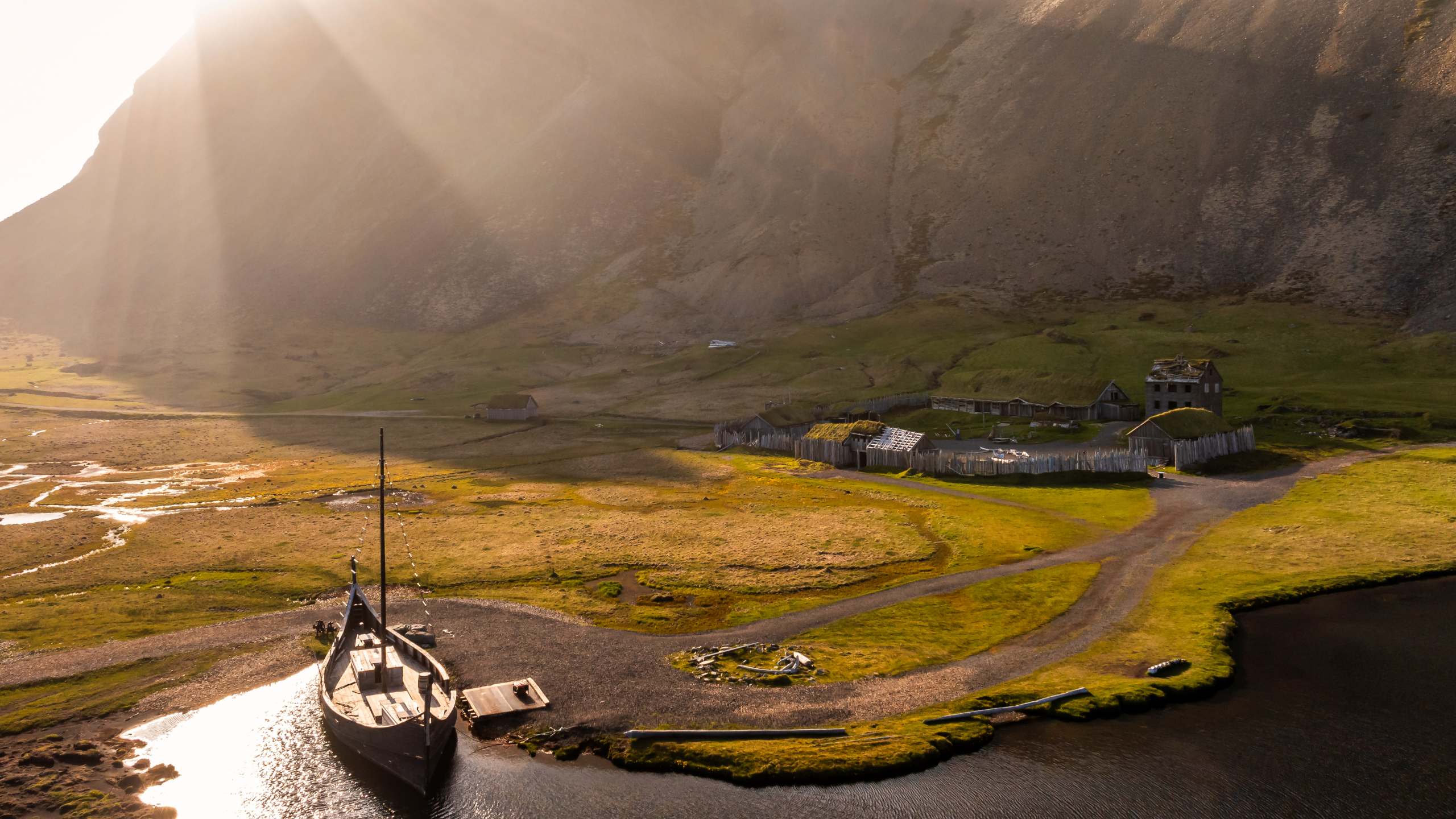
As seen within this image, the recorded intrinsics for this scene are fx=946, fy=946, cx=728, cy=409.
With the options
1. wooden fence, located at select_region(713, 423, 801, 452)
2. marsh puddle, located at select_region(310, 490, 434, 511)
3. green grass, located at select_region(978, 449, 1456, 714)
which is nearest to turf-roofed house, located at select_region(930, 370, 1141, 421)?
wooden fence, located at select_region(713, 423, 801, 452)

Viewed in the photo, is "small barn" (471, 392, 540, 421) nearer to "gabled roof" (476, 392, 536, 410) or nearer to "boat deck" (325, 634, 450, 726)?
"gabled roof" (476, 392, 536, 410)

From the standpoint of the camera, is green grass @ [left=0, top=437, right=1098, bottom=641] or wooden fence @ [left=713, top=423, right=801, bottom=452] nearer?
green grass @ [left=0, top=437, right=1098, bottom=641]

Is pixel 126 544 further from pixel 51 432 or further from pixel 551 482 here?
pixel 51 432

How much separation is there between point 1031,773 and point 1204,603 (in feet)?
58.1

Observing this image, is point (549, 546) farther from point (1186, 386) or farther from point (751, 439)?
point (1186, 386)

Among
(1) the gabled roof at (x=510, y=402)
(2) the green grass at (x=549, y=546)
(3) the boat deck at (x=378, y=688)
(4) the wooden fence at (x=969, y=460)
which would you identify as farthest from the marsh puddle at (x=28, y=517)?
(4) the wooden fence at (x=969, y=460)

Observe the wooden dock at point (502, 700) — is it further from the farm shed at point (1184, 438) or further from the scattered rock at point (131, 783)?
Result: the farm shed at point (1184, 438)

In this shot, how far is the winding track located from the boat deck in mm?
2455

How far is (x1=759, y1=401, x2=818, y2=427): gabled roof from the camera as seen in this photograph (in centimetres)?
9250

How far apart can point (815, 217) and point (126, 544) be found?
492 feet

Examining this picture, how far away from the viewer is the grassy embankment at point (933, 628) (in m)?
34.8

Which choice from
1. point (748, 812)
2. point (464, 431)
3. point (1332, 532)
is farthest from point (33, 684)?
point (464, 431)

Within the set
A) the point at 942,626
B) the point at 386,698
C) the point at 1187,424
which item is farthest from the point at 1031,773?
the point at 1187,424

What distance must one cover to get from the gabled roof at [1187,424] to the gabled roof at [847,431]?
789 inches
